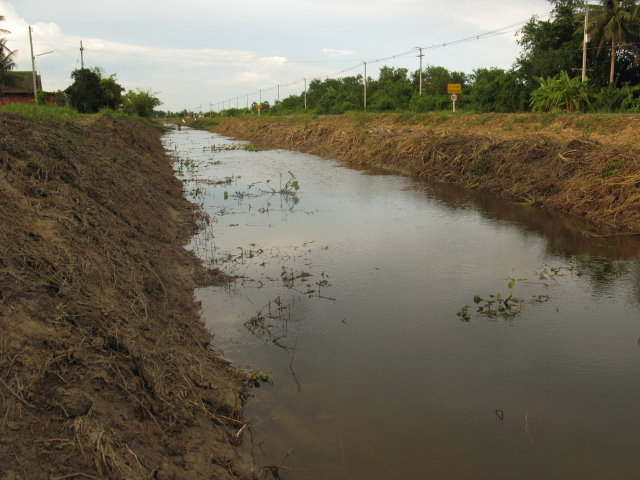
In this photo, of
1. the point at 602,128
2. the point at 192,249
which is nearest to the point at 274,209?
the point at 192,249

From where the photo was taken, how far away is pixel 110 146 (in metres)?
12.2

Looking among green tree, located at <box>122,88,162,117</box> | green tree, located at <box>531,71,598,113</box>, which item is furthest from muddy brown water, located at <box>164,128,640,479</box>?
green tree, located at <box>122,88,162,117</box>

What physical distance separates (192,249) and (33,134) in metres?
2.78

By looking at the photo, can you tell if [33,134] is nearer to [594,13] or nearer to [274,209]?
[274,209]

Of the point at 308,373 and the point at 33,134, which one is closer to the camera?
the point at 308,373

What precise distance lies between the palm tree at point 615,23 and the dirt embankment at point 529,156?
12.5 m

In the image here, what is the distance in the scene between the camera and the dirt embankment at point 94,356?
2527 millimetres

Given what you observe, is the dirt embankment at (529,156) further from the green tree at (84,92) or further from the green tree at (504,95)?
the green tree at (84,92)

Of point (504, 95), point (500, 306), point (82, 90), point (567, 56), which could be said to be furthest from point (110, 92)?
point (500, 306)

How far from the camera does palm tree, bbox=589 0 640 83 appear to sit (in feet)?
93.4

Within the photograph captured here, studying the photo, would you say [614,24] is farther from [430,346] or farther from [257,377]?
[257,377]

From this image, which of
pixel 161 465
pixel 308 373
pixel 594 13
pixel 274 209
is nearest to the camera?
pixel 161 465

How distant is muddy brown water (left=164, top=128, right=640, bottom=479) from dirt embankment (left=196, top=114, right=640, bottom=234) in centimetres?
114

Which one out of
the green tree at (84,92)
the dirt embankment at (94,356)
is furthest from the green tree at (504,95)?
the dirt embankment at (94,356)
